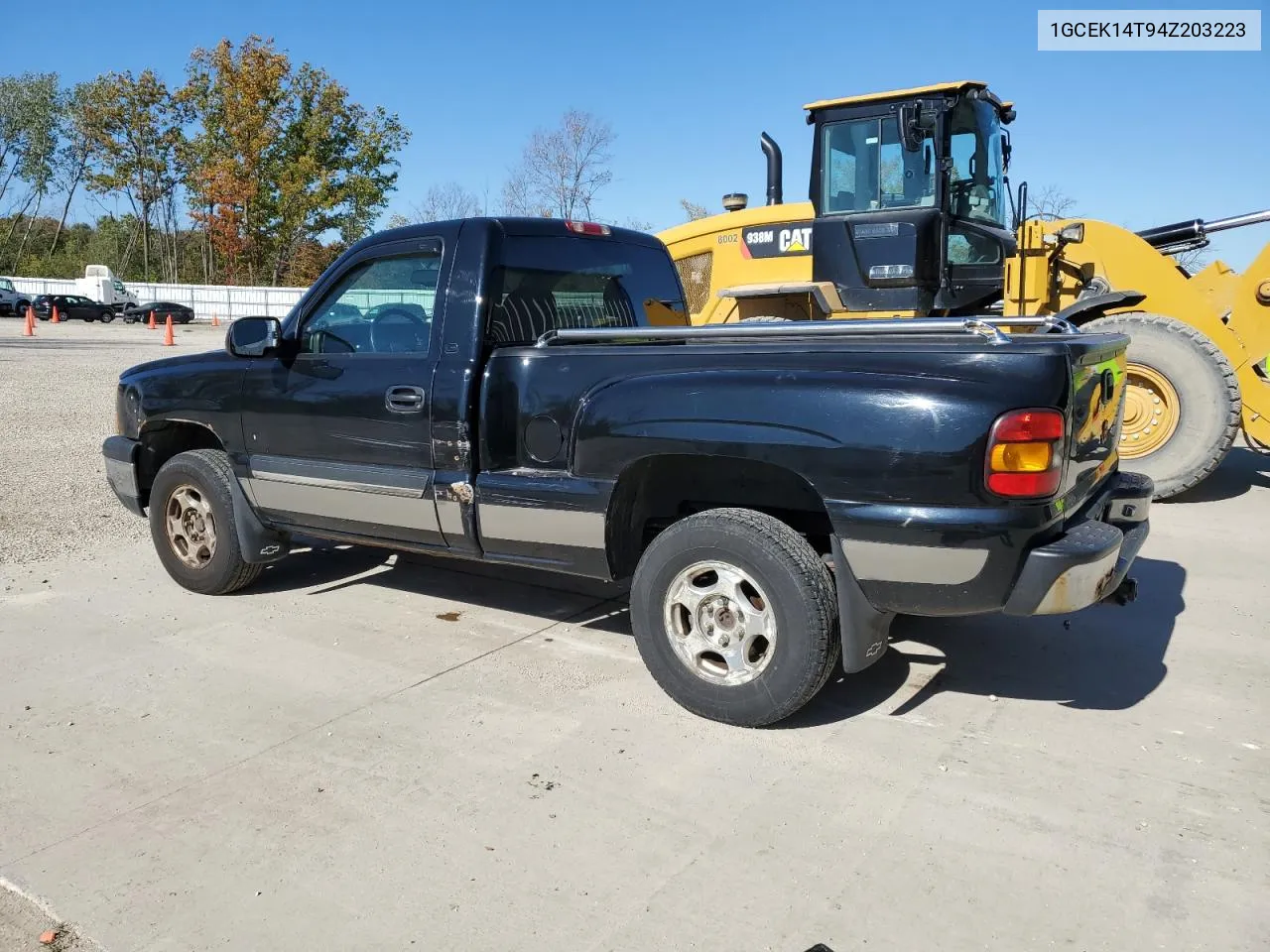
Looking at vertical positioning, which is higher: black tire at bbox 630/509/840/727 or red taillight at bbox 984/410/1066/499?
red taillight at bbox 984/410/1066/499

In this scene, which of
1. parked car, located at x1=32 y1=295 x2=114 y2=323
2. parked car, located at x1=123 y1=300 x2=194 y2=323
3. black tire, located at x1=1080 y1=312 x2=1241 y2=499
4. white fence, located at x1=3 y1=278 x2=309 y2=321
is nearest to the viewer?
black tire, located at x1=1080 y1=312 x2=1241 y2=499

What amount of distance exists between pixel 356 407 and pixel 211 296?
51.0 metres

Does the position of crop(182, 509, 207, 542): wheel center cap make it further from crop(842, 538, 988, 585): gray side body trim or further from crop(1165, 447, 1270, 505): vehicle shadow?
crop(1165, 447, 1270, 505): vehicle shadow

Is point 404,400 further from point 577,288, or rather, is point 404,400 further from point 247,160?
point 247,160

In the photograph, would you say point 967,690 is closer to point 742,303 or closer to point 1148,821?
point 1148,821

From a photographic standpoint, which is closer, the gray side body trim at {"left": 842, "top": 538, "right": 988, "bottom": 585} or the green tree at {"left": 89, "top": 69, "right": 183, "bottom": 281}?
the gray side body trim at {"left": 842, "top": 538, "right": 988, "bottom": 585}

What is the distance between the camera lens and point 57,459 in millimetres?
9688

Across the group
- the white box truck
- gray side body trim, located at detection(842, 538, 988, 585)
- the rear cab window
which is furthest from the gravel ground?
the white box truck

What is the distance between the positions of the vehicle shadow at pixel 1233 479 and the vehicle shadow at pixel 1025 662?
11.2 feet

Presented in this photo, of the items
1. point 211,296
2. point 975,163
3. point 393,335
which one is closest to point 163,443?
point 393,335

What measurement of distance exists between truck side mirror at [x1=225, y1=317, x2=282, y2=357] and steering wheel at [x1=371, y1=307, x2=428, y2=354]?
54 centimetres

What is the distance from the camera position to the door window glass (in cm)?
478

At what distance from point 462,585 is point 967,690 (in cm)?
293

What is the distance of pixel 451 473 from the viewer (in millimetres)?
4520
